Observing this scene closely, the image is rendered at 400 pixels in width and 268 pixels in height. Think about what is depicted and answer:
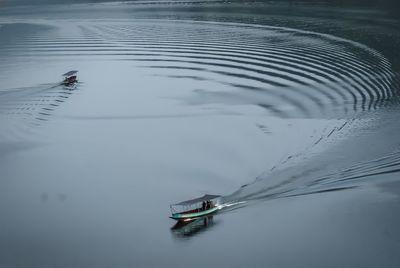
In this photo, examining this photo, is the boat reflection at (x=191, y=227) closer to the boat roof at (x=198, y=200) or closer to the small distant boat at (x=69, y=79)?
A: the boat roof at (x=198, y=200)

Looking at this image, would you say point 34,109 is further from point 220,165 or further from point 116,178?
point 220,165

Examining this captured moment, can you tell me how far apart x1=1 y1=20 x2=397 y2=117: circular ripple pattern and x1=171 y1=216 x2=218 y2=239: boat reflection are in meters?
11.4

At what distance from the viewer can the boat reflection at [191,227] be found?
1841cm

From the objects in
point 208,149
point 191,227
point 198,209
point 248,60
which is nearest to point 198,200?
point 198,209

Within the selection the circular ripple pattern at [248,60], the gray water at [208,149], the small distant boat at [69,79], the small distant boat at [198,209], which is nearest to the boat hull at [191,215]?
the small distant boat at [198,209]

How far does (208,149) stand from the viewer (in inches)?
967

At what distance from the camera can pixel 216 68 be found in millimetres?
38000

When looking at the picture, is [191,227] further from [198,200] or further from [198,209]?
[198,200]

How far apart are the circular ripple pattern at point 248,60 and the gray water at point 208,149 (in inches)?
8.4

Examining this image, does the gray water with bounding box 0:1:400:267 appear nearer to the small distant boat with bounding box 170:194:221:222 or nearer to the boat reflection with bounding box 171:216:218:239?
the boat reflection with bounding box 171:216:218:239

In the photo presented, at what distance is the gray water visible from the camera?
17.6 metres

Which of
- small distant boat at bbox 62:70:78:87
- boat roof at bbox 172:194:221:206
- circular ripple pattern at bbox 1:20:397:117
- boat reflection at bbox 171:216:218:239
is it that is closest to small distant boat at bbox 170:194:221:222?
boat roof at bbox 172:194:221:206

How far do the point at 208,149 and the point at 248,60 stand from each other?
654 inches

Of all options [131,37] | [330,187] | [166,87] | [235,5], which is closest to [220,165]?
[330,187]
